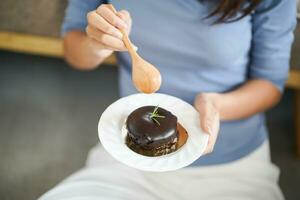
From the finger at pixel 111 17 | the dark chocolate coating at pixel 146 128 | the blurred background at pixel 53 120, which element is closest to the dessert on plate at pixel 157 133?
the dark chocolate coating at pixel 146 128

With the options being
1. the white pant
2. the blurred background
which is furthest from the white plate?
the blurred background

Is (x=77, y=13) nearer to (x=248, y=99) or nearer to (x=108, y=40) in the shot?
(x=108, y=40)

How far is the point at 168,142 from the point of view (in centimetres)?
44

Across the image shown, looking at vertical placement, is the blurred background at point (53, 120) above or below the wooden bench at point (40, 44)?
below

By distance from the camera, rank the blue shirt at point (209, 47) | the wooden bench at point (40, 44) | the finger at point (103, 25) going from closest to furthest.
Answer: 1. the finger at point (103, 25)
2. the blue shirt at point (209, 47)
3. the wooden bench at point (40, 44)

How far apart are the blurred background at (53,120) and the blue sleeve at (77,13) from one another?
22cm

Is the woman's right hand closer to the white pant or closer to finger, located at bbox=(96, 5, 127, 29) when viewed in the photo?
finger, located at bbox=(96, 5, 127, 29)

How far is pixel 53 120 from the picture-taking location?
916 mm

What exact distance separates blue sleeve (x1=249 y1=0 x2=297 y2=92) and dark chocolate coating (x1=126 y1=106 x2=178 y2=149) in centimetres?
20

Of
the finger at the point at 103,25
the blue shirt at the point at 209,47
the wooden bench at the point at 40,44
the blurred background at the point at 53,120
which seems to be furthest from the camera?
the blurred background at the point at 53,120

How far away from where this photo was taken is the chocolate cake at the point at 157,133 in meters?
0.44

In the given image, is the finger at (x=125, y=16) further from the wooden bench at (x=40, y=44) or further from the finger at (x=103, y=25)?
the wooden bench at (x=40, y=44)

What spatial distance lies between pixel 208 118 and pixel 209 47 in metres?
0.12

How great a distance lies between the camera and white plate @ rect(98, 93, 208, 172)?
0.41m
